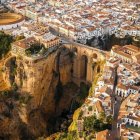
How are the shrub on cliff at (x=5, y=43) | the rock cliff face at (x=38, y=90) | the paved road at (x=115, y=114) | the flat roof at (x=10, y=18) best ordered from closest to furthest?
the paved road at (x=115, y=114)
the rock cliff face at (x=38, y=90)
the shrub on cliff at (x=5, y=43)
the flat roof at (x=10, y=18)

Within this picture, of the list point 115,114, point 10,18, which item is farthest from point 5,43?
point 115,114

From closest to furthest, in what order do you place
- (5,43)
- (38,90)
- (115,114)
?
(115,114), (38,90), (5,43)

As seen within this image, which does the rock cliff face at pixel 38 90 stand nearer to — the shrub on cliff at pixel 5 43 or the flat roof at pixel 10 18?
the shrub on cliff at pixel 5 43

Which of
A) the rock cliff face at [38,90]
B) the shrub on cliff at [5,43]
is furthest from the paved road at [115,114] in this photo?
the shrub on cliff at [5,43]

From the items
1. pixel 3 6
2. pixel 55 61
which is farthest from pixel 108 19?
pixel 3 6

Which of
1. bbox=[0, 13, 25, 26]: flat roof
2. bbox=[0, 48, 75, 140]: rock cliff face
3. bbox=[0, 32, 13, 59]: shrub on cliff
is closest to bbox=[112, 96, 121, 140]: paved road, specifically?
bbox=[0, 48, 75, 140]: rock cliff face

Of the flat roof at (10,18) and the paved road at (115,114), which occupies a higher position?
the flat roof at (10,18)

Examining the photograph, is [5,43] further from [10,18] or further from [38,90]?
[10,18]

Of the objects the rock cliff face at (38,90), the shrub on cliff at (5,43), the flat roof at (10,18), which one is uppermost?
Answer: the flat roof at (10,18)

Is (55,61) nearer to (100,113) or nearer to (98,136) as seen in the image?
(100,113)

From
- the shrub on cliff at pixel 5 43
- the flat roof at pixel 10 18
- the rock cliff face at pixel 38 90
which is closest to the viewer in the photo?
the rock cliff face at pixel 38 90
